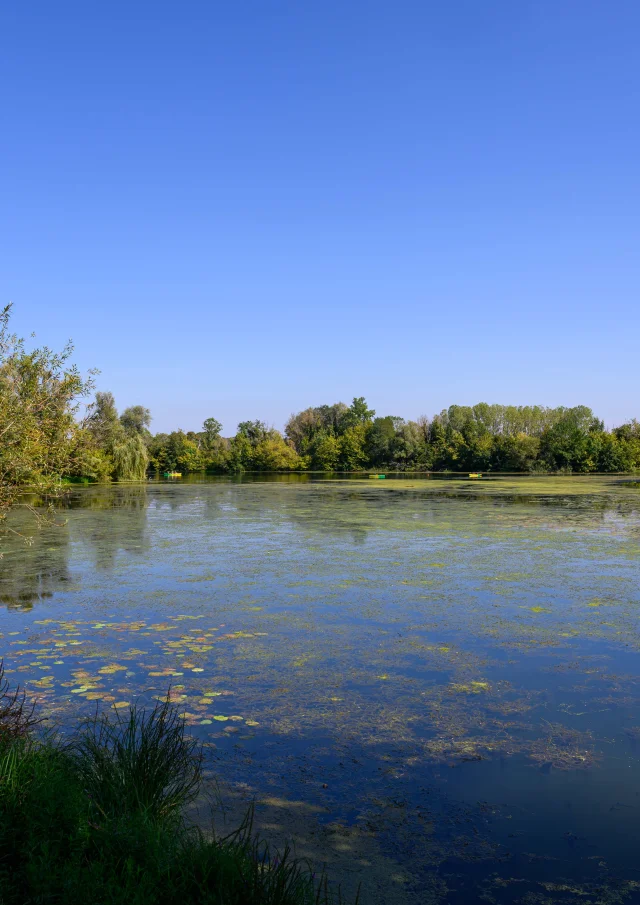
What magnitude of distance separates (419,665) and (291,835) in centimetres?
315

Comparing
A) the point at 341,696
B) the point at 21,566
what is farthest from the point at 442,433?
the point at 341,696

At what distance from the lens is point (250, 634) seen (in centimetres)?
762

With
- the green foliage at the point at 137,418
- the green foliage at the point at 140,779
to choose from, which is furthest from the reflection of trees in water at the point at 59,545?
the green foliage at the point at 137,418

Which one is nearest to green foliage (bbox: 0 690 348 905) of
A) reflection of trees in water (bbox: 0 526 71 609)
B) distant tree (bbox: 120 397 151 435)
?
reflection of trees in water (bbox: 0 526 71 609)

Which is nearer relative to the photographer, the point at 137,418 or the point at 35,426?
the point at 35,426

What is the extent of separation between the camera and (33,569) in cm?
1187

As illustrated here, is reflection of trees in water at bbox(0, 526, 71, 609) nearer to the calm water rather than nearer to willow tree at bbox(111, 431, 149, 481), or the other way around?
the calm water

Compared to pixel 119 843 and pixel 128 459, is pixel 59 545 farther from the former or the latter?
pixel 128 459

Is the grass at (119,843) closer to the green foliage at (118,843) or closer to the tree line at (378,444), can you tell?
the green foliage at (118,843)

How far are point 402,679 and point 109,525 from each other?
46.9 ft

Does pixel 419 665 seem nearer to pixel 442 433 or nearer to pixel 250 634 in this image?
pixel 250 634

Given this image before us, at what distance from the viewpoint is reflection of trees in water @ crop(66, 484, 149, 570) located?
46.8 feet

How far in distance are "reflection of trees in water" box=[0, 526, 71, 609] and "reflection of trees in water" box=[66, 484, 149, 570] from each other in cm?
63

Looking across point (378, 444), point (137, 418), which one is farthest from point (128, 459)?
point (378, 444)
